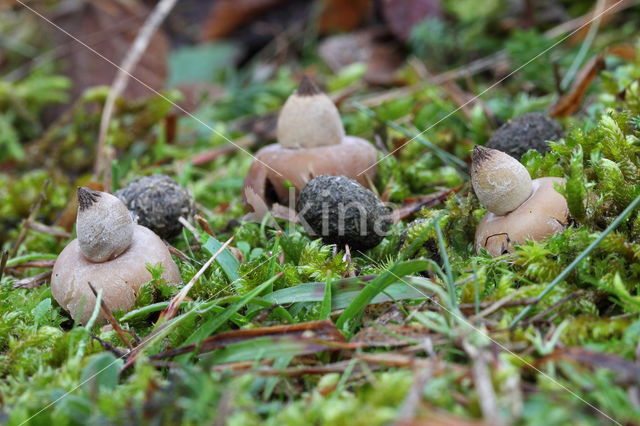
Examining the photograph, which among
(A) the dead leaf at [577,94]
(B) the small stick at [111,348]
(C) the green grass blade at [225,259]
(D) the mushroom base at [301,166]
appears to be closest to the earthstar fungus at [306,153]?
(D) the mushroom base at [301,166]

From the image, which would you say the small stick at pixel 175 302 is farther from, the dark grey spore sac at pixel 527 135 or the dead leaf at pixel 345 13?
the dead leaf at pixel 345 13

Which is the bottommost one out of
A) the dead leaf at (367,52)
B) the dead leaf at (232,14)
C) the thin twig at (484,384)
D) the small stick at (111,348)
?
the small stick at (111,348)

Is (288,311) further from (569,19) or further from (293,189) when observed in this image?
(569,19)

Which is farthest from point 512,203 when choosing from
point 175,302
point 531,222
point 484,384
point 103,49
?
point 103,49

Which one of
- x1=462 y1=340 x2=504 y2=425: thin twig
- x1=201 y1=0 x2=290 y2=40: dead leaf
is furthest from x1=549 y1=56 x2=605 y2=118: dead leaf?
x1=201 y1=0 x2=290 y2=40: dead leaf

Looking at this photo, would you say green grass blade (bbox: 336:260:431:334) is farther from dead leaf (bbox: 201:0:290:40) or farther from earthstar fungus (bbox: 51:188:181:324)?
dead leaf (bbox: 201:0:290:40)

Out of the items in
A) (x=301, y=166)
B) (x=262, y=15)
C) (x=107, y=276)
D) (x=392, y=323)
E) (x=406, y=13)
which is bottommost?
(x=392, y=323)

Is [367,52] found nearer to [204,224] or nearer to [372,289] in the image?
[204,224]

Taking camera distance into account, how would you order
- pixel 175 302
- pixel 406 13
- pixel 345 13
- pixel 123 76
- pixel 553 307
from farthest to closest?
pixel 345 13, pixel 406 13, pixel 123 76, pixel 175 302, pixel 553 307
